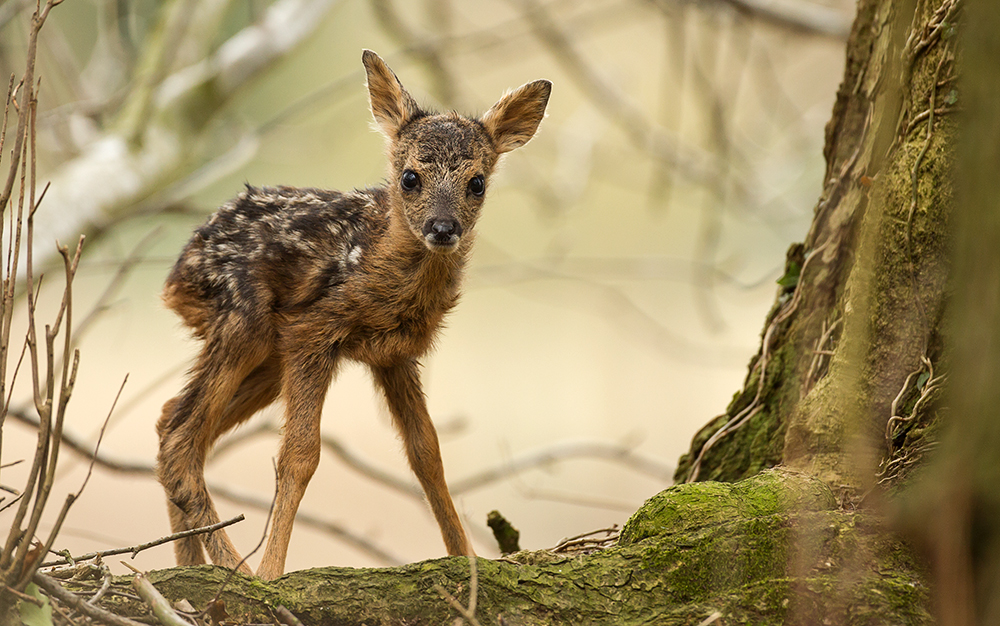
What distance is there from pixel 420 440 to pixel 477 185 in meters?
1.56

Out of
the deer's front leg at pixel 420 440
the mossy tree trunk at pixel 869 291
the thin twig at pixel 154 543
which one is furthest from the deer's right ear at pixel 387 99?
the thin twig at pixel 154 543

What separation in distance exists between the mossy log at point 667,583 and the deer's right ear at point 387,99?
10.8 ft

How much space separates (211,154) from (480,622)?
801cm

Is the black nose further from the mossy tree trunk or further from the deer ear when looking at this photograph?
the mossy tree trunk

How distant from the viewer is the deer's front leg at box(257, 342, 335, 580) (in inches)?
192

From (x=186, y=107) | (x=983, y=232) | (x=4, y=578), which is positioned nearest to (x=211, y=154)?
(x=186, y=107)

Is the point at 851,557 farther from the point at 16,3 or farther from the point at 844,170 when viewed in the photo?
the point at 16,3

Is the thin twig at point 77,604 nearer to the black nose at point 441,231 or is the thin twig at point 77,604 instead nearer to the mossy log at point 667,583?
the mossy log at point 667,583

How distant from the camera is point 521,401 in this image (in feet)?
61.0

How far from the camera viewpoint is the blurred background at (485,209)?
8.05 m

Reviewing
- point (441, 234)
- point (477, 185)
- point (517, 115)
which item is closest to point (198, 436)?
point (441, 234)

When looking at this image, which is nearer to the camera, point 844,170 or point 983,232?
point 983,232

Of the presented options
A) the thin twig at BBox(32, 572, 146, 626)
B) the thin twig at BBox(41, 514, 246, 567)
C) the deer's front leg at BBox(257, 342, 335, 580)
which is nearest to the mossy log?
the thin twig at BBox(41, 514, 246, 567)

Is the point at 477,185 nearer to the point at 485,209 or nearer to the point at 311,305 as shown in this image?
the point at 485,209
